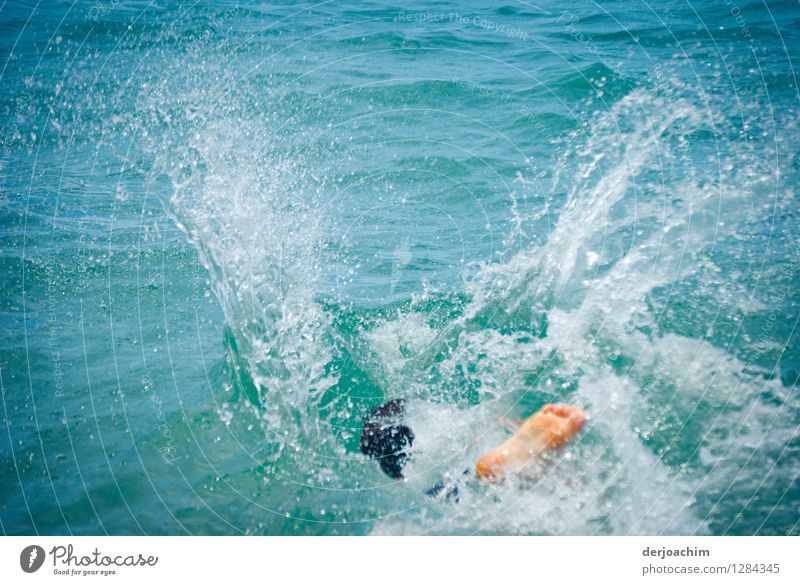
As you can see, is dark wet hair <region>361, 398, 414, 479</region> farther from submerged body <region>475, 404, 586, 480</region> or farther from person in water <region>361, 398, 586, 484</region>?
submerged body <region>475, 404, 586, 480</region>

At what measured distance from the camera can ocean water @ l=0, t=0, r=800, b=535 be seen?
Answer: 3354 mm

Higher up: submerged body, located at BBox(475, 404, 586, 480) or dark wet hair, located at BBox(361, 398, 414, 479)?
submerged body, located at BBox(475, 404, 586, 480)

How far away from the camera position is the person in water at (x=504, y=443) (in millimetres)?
3387

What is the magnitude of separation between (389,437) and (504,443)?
2.06 feet

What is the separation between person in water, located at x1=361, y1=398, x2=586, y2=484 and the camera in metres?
3.39

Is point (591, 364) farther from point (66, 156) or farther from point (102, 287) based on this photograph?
point (66, 156)

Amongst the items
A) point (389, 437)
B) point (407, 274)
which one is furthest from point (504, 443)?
point (407, 274)

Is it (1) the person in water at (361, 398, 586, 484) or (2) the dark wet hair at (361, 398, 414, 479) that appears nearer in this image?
(1) the person in water at (361, 398, 586, 484)

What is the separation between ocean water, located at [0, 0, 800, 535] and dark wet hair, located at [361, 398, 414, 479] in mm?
73

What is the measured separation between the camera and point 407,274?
15.6ft

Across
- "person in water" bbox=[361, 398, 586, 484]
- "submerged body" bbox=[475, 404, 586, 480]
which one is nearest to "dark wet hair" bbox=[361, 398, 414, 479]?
"person in water" bbox=[361, 398, 586, 484]

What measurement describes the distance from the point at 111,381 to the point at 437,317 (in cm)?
204

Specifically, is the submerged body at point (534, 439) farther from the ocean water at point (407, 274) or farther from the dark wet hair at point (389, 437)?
the dark wet hair at point (389, 437)
